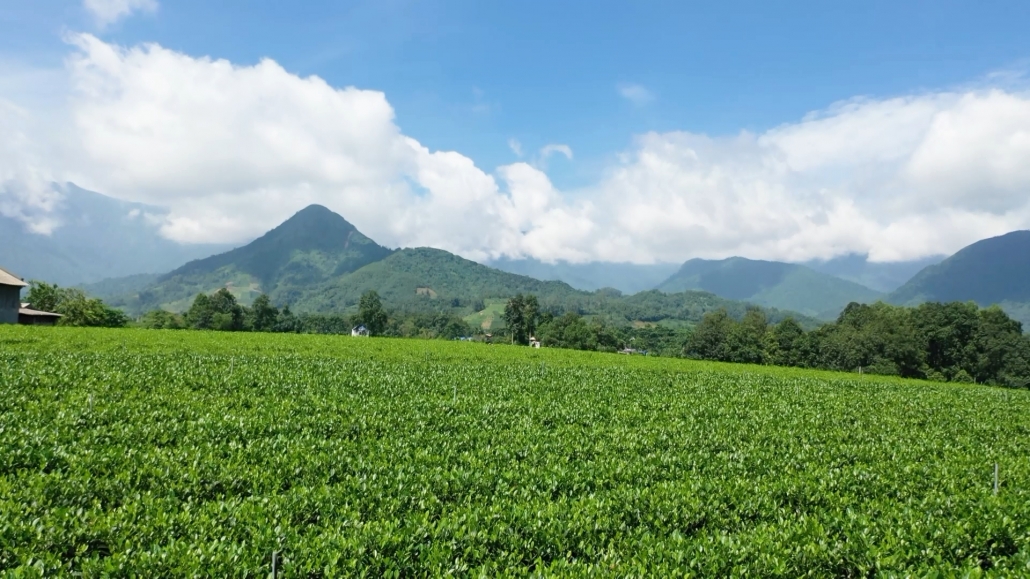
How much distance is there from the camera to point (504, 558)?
721 cm

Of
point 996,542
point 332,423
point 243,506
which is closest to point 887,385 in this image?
point 996,542

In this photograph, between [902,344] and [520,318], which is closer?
[902,344]

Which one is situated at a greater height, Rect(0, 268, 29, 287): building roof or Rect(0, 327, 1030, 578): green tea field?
Rect(0, 268, 29, 287): building roof

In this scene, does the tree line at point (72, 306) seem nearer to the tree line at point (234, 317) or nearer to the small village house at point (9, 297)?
the tree line at point (234, 317)

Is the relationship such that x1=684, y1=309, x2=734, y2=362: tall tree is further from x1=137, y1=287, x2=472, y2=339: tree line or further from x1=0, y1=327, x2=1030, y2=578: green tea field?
x1=0, y1=327, x2=1030, y2=578: green tea field

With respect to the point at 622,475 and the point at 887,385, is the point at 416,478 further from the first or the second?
the point at 887,385

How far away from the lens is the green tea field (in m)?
6.96

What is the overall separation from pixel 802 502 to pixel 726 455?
9.80 feet

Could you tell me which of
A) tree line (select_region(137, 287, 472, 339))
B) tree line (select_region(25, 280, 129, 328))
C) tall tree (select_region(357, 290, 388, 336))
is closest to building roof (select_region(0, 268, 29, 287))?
tree line (select_region(25, 280, 129, 328))

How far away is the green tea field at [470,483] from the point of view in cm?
696

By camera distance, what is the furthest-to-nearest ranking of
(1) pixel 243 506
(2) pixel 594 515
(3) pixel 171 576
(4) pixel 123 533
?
(2) pixel 594 515 → (1) pixel 243 506 → (4) pixel 123 533 → (3) pixel 171 576

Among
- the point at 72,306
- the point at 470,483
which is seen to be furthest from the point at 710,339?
the point at 72,306

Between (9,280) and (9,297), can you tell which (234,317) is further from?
(9,280)

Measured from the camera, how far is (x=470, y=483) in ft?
32.8
